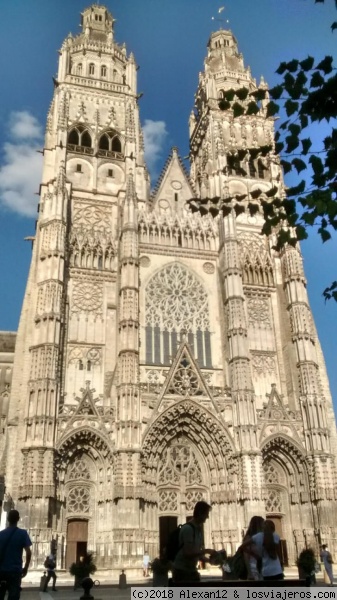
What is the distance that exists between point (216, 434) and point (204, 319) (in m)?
7.12

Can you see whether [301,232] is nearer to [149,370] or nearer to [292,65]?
[292,65]

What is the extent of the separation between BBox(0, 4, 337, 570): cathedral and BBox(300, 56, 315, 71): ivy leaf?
1703 centimetres

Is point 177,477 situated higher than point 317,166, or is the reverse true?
point 317,166

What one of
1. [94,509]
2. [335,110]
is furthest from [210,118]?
[335,110]

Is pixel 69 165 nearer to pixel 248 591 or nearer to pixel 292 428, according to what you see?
pixel 292 428

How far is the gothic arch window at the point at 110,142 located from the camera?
124ft

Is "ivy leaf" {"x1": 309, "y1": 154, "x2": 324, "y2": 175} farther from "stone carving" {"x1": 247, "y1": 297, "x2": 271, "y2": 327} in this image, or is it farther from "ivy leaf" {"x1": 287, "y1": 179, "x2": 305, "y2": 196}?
"stone carving" {"x1": 247, "y1": 297, "x2": 271, "y2": 327}

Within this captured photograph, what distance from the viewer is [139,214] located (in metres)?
33.9

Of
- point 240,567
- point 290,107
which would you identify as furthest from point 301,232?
point 240,567

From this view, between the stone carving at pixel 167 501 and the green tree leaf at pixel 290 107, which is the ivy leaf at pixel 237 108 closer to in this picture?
the green tree leaf at pixel 290 107

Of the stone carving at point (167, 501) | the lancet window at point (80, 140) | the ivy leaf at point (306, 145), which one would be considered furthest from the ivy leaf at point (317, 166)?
the lancet window at point (80, 140)

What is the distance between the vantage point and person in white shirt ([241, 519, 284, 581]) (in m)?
6.60

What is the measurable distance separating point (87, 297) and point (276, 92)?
81.6 ft

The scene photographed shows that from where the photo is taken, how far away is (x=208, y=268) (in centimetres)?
3378
